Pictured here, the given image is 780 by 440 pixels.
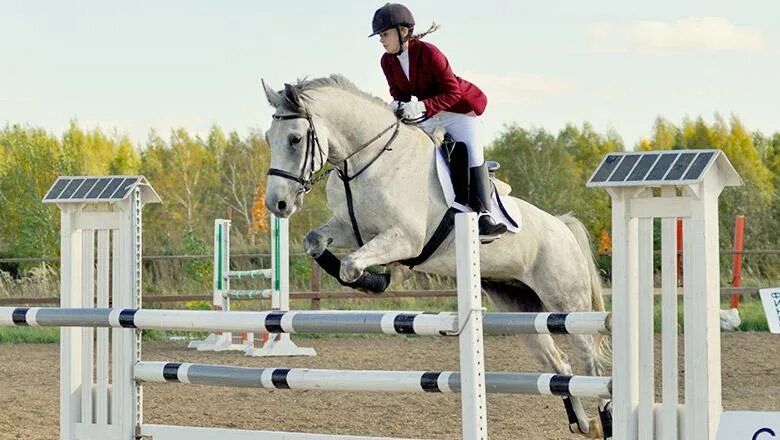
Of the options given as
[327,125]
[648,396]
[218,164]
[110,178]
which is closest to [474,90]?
[327,125]

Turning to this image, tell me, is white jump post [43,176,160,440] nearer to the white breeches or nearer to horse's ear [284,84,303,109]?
horse's ear [284,84,303,109]

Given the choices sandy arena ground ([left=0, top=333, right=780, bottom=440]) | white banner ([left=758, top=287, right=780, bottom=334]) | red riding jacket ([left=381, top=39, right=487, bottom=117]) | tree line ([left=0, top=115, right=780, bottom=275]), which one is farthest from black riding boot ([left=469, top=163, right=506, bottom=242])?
tree line ([left=0, top=115, right=780, bottom=275])

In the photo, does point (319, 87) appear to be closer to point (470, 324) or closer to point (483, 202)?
point (483, 202)

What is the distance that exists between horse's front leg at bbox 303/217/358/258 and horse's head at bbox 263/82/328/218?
0.57 ft

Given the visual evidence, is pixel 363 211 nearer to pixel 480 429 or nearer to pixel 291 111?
pixel 291 111

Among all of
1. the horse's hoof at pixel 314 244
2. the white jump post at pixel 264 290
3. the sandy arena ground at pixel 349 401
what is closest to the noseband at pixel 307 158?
the horse's hoof at pixel 314 244

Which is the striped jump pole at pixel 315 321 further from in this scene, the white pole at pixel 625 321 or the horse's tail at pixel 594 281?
the horse's tail at pixel 594 281

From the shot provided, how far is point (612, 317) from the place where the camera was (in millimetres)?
3645

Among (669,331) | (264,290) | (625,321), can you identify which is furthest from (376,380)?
(264,290)

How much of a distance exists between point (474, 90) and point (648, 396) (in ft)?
7.25

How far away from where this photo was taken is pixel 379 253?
497cm

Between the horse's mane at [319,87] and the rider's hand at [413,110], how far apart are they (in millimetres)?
106

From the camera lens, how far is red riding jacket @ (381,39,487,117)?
526 centimetres

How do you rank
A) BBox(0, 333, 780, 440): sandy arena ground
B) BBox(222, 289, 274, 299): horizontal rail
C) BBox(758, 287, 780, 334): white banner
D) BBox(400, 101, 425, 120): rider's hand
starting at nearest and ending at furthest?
BBox(758, 287, 780, 334): white banner
BBox(400, 101, 425, 120): rider's hand
BBox(0, 333, 780, 440): sandy arena ground
BBox(222, 289, 274, 299): horizontal rail
